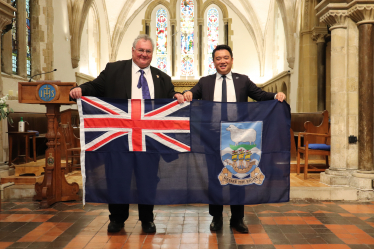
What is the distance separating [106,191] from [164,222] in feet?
2.60

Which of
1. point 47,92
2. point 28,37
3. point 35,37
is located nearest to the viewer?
point 47,92

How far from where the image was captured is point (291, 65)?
1227cm

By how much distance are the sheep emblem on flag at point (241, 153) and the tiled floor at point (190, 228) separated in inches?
20.3

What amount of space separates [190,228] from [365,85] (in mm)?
3211

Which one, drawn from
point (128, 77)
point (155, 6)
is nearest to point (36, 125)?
point (128, 77)

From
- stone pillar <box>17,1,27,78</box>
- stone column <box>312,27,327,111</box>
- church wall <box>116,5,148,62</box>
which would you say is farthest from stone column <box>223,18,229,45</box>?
stone pillar <box>17,1,27,78</box>

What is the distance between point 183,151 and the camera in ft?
10.3

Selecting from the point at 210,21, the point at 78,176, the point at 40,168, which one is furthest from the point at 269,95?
the point at 210,21

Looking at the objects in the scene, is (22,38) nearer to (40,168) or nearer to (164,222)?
(40,168)

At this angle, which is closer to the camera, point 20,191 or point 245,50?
point 20,191

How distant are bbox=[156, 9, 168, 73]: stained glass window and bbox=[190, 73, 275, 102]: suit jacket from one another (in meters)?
17.7

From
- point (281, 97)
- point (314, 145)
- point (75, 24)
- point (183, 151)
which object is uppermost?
point (75, 24)

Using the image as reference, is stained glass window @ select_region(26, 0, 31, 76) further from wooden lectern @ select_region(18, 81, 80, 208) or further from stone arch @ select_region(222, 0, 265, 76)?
stone arch @ select_region(222, 0, 265, 76)

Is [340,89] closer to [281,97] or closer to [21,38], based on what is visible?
[281,97]
